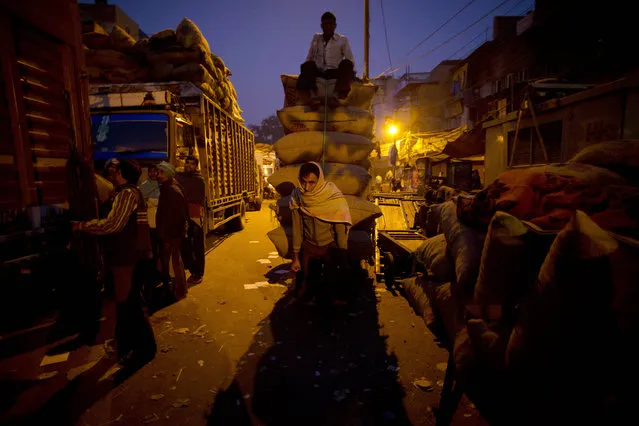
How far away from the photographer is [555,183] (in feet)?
5.76

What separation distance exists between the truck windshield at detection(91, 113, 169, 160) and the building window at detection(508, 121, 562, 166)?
714cm

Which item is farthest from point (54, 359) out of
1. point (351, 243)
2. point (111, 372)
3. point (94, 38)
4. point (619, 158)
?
point (94, 38)

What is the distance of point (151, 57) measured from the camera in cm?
762

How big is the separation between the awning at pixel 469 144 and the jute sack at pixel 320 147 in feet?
19.3

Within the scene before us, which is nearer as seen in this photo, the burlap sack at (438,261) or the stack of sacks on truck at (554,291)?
the stack of sacks on truck at (554,291)

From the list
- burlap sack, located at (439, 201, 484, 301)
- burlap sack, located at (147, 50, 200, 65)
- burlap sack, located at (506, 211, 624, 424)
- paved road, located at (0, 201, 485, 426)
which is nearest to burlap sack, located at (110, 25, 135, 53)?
burlap sack, located at (147, 50, 200, 65)

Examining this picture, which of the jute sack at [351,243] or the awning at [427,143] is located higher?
the awning at [427,143]

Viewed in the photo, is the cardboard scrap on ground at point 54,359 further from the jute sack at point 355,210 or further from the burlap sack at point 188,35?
the burlap sack at point 188,35

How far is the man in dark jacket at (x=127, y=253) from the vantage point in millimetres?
2838

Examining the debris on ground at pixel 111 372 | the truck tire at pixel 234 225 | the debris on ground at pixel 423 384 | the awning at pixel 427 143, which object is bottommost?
the debris on ground at pixel 423 384

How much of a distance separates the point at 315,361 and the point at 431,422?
1.10 metres

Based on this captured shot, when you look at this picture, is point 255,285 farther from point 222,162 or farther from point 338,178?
point 222,162

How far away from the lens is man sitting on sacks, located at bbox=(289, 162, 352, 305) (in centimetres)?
347

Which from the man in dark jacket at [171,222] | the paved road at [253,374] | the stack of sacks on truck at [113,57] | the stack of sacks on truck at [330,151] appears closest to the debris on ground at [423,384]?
the paved road at [253,374]
